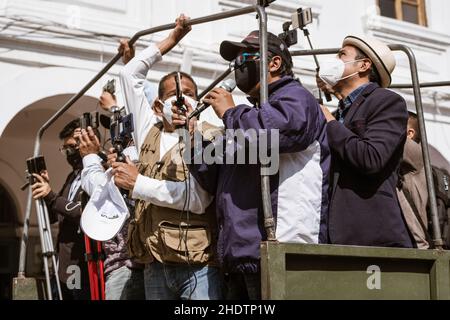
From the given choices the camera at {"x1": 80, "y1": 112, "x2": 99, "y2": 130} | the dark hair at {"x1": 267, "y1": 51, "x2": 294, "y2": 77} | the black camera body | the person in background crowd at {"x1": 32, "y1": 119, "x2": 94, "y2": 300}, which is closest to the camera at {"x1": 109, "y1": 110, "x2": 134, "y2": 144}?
the black camera body

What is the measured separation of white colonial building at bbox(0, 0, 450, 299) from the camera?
6.75m

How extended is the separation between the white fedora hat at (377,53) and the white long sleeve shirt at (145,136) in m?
1.04

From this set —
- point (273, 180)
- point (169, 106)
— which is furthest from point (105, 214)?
point (273, 180)

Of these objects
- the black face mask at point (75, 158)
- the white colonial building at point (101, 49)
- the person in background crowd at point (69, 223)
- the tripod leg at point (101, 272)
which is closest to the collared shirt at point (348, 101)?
the tripod leg at point (101, 272)

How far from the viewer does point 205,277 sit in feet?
11.7

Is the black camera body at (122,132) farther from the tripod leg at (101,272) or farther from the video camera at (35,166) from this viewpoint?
the video camera at (35,166)

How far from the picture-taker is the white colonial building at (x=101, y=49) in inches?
266

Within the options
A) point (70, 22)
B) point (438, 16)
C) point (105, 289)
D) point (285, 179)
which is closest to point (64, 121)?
point (70, 22)

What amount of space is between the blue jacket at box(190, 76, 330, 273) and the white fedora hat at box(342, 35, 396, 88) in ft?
1.79

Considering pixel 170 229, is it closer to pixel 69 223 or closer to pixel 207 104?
pixel 207 104

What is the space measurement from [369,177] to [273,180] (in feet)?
1.50

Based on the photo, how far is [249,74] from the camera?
3.40 meters
